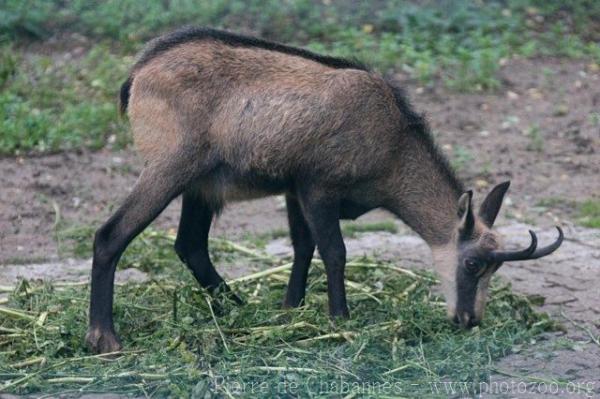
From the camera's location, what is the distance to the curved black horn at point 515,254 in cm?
665

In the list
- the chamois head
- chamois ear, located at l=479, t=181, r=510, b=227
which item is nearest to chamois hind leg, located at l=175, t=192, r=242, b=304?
the chamois head

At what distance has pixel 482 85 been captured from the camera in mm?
12320

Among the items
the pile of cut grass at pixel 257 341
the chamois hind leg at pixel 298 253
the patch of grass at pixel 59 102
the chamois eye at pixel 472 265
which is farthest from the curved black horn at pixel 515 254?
the patch of grass at pixel 59 102

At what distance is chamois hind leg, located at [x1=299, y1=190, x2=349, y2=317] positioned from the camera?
22.8 feet

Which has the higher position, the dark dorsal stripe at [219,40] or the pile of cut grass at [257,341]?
the dark dorsal stripe at [219,40]

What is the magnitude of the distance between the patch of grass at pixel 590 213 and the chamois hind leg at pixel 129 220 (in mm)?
3842

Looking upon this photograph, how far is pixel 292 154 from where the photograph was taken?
22.6 feet

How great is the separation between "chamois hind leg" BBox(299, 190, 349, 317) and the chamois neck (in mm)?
433

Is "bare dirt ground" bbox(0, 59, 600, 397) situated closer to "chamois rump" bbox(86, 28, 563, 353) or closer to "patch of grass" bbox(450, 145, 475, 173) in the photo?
"patch of grass" bbox(450, 145, 475, 173)

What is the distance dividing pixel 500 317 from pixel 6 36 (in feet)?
22.9

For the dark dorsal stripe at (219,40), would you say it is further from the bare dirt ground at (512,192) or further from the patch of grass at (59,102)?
the patch of grass at (59,102)

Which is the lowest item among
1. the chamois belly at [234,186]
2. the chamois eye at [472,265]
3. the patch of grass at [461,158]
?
the patch of grass at [461,158]

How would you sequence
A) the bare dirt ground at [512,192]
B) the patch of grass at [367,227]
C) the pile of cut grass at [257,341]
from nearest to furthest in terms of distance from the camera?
1. the pile of cut grass at [257,341]
2. the bare dirt ground at [512,192]
3. the patch of grass at [367,227]

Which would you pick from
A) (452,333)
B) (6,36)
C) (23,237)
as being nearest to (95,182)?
(23,237)
